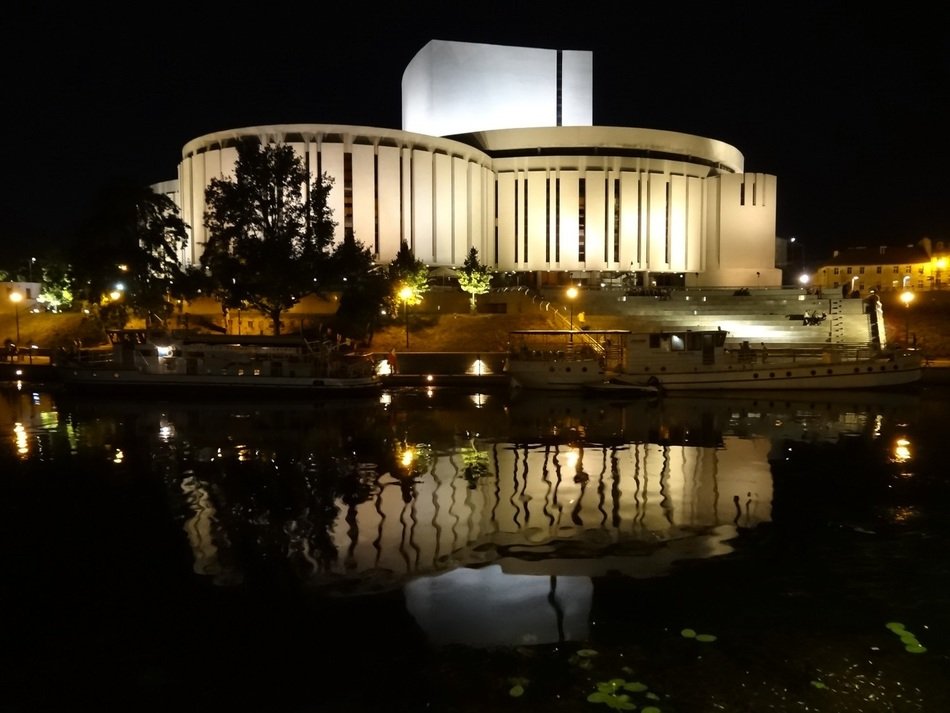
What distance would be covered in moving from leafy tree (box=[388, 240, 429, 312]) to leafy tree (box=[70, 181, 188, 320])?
13.2m

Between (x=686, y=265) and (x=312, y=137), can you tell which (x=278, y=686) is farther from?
(x=686, y=265)

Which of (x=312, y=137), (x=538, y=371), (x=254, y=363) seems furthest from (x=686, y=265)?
→ (x=254, y=363)

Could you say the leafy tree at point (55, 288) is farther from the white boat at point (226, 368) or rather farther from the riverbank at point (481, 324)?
the white boat at point (226, 368)

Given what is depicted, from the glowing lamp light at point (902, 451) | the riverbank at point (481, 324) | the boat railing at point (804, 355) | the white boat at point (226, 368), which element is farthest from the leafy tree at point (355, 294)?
the glowing lamp light at point (902, 451)

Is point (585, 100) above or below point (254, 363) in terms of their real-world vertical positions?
above

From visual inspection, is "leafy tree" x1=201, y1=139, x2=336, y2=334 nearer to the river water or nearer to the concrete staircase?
the concrete staircase

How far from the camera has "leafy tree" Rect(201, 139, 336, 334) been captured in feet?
133

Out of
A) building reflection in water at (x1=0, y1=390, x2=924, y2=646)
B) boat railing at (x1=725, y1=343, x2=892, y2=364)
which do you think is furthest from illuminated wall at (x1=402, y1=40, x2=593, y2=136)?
building reflection in water at (x1=0, y1=390, x2=924, y2=646)

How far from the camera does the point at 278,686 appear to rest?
6.88m

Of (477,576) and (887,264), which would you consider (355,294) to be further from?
(887,264)

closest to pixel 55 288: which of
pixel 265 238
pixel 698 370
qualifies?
pixel 265 238

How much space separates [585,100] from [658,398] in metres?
71.2

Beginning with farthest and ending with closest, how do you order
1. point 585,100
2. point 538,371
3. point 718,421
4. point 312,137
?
point 585,100 < point 312,137 < point 538,371 < point 718,421

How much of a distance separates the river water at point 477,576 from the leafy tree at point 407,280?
91.3 ft
